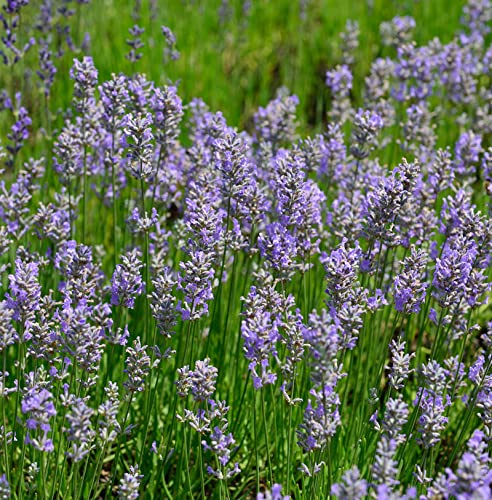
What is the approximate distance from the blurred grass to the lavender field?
444 mm

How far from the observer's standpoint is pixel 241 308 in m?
3.48

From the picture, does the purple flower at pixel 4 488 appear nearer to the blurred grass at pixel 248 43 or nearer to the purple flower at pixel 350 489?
the purple flower at pixel 350 489

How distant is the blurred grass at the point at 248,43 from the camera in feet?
20.5

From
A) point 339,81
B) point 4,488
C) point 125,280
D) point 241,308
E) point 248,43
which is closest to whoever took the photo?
point 4,488

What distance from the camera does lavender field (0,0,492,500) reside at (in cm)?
251

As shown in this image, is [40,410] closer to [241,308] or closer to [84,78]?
[241,308]

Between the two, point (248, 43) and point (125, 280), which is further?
point (248, 43)

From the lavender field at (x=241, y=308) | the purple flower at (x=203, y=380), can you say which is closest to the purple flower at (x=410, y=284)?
the lavender field at (x=241, y=308)

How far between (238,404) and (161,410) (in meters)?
0.36

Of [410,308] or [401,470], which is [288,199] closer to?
[410,308]

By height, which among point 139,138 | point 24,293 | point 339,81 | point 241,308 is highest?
Result: point 339,81

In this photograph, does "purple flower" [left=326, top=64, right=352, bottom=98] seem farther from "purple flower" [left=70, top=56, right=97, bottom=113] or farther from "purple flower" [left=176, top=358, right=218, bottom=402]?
"purple flower" [left=176, top=358, right=218, bottom=402]

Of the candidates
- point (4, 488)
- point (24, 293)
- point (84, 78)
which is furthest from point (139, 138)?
point (4, 488)

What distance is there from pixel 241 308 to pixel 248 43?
4.75 meters
